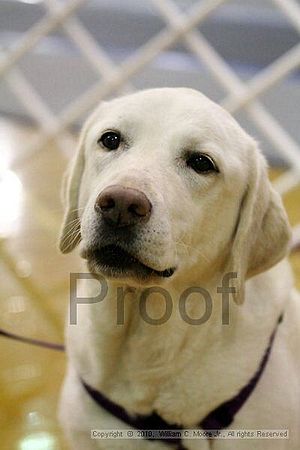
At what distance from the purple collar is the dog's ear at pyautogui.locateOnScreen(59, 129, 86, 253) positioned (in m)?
0.22

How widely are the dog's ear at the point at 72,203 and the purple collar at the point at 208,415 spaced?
0.22m

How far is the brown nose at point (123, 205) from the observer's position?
2.52 feet

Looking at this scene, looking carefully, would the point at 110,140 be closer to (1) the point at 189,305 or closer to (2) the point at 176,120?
(2) the point at 176,120

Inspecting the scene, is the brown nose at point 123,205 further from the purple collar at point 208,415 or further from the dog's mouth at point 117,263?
the purple collar at point 208,415

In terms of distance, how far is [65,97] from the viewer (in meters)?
3.04

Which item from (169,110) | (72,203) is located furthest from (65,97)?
(169,110)

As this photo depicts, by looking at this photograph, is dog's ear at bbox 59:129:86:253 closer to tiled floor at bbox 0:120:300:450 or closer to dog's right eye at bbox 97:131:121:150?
dog's right eye at bbox 97:131:121:150

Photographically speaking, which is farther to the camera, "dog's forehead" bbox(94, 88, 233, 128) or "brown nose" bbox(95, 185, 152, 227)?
"dog's forehead" bbox(94, 88, 233, 128)

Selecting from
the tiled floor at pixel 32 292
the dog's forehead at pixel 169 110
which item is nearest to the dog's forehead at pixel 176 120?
the dog's forehead at pixel 169 110

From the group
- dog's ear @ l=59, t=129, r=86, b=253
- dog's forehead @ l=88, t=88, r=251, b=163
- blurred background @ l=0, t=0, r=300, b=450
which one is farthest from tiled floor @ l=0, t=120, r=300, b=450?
dog's forehead @ l=88, t=88, r=251, b=163

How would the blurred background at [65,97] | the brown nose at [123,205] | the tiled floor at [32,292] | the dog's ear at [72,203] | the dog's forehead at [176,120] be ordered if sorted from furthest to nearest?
1. the blurred background at [65,97]
2. the tiled floor at [32,292]
3. the dog's ear at [72,203]
4. the dog's forehead at [176,120]
5. the brown nose at [123,205]

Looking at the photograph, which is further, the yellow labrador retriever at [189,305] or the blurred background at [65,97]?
the blurred background at [65,97]

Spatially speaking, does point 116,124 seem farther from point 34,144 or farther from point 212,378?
point 34,144

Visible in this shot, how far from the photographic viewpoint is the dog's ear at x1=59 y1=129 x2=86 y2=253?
3.34ft
